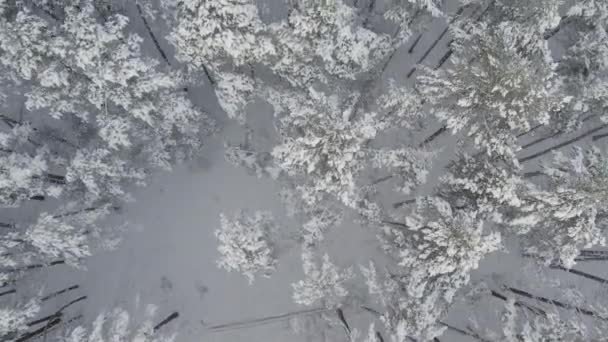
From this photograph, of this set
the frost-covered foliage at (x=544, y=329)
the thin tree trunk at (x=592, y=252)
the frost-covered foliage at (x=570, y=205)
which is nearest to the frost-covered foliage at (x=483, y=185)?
the frost-covered foliage at (x=570, y=205)

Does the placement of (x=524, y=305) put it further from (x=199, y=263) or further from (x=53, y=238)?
(x=53, y=238)

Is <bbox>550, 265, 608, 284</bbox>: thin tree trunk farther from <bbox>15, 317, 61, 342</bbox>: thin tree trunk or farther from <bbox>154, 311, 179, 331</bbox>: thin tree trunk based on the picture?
<bbox>15, 317, 61, 342</bbox>: thin tree trunk

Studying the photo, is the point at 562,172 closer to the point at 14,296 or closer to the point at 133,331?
the point at 133,331

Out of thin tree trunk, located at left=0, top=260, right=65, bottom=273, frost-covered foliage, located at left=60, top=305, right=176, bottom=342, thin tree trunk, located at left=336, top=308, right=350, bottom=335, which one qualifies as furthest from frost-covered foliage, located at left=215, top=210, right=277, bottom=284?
thin tree trunk, located at left=0, top=260, right=65, bottom=273

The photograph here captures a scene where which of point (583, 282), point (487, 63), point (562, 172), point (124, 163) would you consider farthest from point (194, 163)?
point (583, 282)

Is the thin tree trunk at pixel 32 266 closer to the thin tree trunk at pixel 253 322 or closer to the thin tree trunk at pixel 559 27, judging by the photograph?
the thin tree trunk at pixel 253 322

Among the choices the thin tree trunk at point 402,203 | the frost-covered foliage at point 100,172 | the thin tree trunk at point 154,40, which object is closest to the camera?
the frost-covered foliage at point 100,172

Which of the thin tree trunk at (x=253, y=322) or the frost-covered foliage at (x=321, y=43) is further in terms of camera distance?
the thin tree trunk at (x=253, y=322)

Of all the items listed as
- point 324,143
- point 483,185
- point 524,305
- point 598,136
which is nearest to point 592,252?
point 524,305
